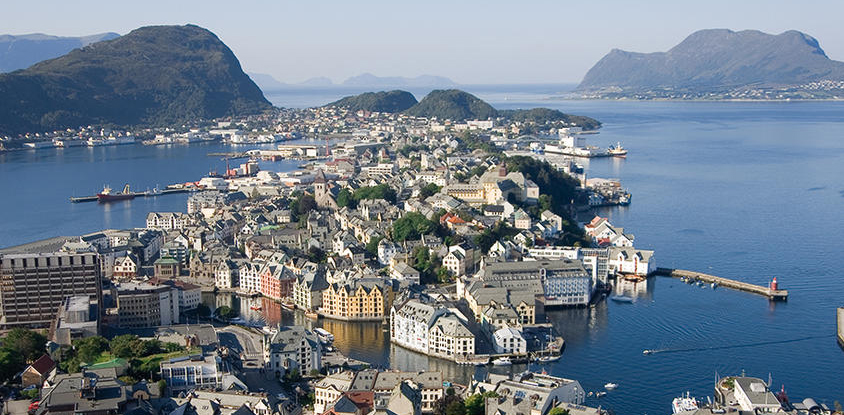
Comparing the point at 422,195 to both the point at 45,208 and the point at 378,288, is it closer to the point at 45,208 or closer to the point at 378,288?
the point at 378,288

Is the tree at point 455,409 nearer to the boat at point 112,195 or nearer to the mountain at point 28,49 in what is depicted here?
the boat at point 112,195

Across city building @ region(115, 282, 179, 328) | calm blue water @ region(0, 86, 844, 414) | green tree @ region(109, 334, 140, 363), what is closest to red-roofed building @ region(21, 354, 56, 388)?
green tree @ region(109, 334, 140, 363)

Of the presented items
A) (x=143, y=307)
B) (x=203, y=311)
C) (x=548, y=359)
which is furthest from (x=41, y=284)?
(x=548, y=359)

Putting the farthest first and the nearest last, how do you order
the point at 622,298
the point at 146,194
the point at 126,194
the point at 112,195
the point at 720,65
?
the point at 720,65 → the point at 146,194 → the point at 126,194 → the point at 112,195 → the point at 622,298

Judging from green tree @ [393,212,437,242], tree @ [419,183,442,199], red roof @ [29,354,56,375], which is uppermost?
tree @ [419,183,442,199]

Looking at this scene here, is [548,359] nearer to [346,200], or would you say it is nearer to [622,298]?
[622,298]

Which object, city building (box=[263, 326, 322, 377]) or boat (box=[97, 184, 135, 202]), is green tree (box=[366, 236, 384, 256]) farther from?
boat (box=[97, 184, 135, 202])

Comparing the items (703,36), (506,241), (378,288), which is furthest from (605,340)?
(703,36)

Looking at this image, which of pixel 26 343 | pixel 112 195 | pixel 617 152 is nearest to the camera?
pixel 26 343
